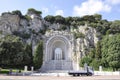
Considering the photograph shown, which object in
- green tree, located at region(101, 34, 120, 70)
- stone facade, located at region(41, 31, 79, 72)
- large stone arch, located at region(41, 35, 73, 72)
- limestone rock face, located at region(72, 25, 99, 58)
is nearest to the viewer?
green tree, located at region(101, 34, 120, 70)

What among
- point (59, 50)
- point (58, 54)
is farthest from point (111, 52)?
point (58, 54)

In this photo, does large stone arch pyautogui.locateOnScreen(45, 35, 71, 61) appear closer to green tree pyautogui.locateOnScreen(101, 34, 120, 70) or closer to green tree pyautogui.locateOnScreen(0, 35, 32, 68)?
green tree pyautogui.locateOnScreen(0, 35, 32, 68)

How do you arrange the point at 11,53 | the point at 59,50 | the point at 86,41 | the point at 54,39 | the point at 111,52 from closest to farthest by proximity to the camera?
the point at 11,53 → the point at 111,52 → the point at 86,41 → the point at 54,39 → the point at 59,50

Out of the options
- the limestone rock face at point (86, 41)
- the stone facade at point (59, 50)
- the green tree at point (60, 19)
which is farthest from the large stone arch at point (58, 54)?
the green tree at point (60, 19)

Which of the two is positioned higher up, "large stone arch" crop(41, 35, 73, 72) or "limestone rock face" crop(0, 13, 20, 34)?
"limestone rock face" crop(0, 13, 20, 34)

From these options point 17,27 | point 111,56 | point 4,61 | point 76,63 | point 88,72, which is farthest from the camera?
point 17,27

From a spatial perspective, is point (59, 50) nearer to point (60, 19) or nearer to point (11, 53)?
point (60, 19)

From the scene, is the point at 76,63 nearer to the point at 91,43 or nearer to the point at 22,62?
the point at 91,43

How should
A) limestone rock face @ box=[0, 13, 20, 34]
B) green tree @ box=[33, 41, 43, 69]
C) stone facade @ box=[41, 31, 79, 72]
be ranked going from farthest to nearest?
1. limestone rock face @ box=[0, 13, 20, 34]
2. stone facade @ box=[41, 31, 79, 72]
3. green tree @ box=[33, 41, 43, 69]

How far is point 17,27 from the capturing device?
66938 millimetres

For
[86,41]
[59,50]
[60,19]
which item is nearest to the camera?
[86,41]

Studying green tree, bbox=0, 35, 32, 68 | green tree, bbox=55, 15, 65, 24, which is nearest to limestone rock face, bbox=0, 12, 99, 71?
green tree, bbox=55, 15, 65, 24

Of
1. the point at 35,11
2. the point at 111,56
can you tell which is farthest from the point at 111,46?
the point at 35,11

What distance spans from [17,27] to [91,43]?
23.4 m
